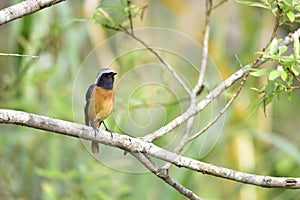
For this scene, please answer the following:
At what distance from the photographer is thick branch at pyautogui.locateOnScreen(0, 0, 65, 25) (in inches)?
43.6

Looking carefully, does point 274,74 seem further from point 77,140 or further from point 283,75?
point 77,140

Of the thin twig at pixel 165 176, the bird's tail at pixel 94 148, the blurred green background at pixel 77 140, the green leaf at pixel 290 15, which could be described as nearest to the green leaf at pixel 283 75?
the green leaf at pixel 290 15

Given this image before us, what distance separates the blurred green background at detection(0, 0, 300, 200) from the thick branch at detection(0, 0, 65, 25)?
0.82m

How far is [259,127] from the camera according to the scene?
2793 mm

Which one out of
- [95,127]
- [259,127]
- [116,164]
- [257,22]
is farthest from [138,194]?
[95,127]

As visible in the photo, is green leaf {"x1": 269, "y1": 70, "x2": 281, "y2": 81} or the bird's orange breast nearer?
green leaf {"x1": 269, "y1": 70, "x2": 281, "y2": 81}

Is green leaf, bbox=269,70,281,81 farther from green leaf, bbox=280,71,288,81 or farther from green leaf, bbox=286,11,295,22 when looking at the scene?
green leaf, bbox=286,11,295,22

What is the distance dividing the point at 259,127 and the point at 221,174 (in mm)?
1656

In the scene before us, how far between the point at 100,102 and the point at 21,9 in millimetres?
240

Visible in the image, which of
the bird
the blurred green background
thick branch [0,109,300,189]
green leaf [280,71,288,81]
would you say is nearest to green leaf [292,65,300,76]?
green leaf [280,71,288,81]

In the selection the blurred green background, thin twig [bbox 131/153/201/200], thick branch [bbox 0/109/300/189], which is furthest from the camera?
the blurred green background

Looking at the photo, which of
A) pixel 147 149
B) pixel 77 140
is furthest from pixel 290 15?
pixel 77 140

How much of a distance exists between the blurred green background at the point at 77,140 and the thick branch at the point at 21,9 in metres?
0.82

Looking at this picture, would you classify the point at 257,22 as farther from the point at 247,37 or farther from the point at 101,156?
the point at 101,156
